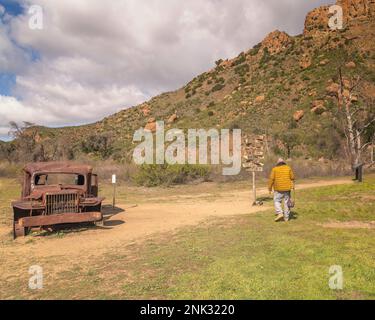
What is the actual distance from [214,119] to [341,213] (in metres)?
36.5

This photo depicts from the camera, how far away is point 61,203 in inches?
421

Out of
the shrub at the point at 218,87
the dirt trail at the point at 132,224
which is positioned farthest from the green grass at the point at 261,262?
the shrub at the point at 218,87

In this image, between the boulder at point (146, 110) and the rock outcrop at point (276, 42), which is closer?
the boulder at point (146, 110)

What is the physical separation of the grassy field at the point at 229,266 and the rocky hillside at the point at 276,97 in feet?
87.6

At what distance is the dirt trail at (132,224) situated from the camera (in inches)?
342

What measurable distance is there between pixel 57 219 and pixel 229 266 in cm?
568

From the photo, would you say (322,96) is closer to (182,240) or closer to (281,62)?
(281,62)

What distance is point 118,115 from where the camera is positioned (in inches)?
2564

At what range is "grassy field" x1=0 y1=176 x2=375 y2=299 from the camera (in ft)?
17.6

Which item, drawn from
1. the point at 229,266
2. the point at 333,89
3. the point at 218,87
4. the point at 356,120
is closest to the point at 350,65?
the point at 333,89

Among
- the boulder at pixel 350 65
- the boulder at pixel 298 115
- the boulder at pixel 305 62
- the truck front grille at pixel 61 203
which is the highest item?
the boulder at pixel 305 62

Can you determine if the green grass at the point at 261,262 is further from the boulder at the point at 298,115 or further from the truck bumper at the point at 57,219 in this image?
the boulder at the point at 298,115

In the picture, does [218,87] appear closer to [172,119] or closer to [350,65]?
[172,119]
